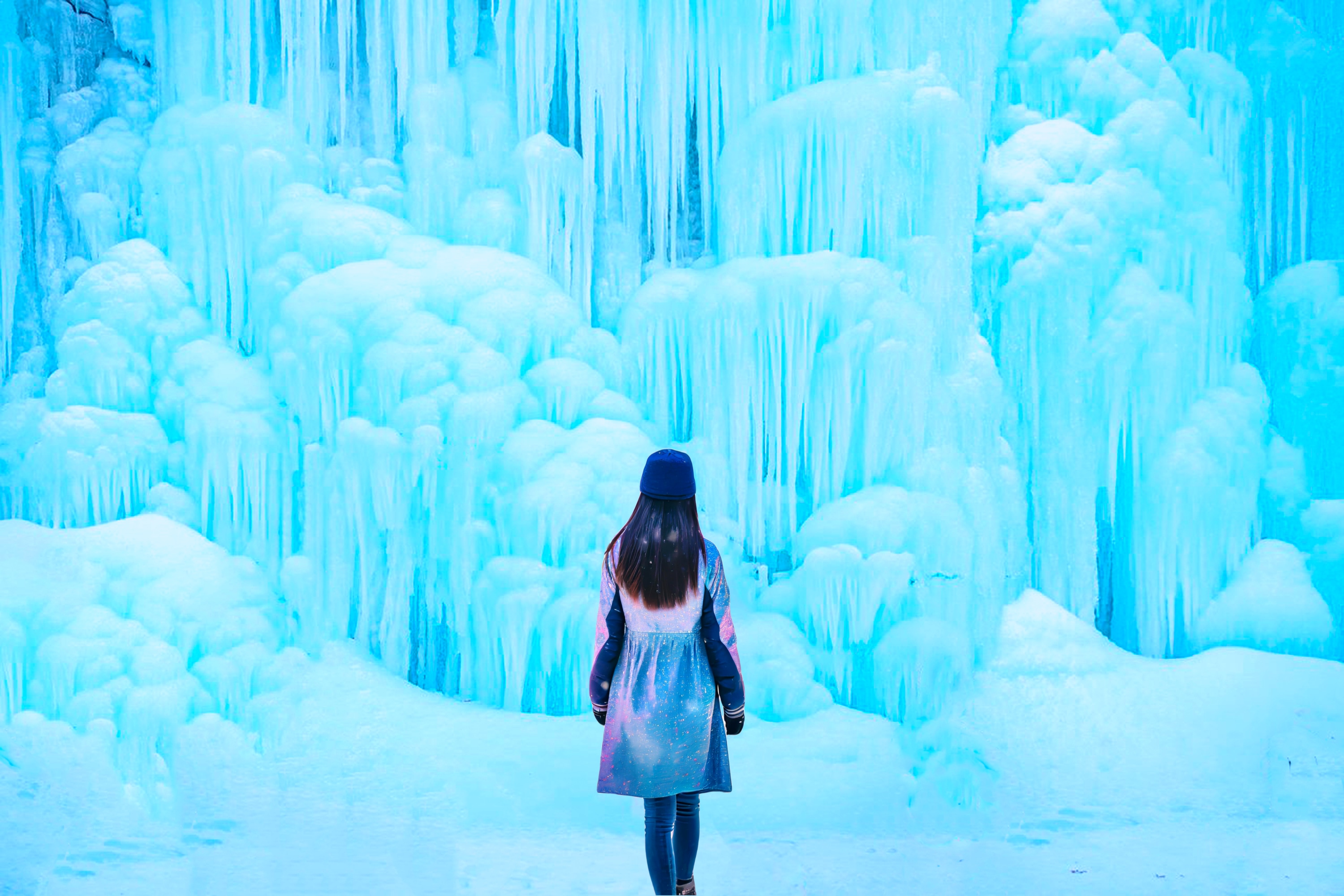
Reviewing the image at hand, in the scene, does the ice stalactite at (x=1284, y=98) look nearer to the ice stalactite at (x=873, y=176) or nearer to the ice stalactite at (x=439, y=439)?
the ice stalactite at (x=873, y=176)

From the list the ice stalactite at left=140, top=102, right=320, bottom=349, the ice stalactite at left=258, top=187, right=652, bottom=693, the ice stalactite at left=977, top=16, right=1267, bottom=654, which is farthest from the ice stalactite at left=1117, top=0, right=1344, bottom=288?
the ice stalactite at left=140, top=102, right=320, bottom=349

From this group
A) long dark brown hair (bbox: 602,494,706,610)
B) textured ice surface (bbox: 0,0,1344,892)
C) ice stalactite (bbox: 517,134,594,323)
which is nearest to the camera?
long dark brown hair (bbox: 602,494,706,610)

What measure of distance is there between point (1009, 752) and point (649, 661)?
2860mm

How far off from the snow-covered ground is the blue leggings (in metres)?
0.77

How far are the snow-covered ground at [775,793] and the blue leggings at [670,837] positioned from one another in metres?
0.77

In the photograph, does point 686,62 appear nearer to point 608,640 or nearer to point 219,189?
point 219,189

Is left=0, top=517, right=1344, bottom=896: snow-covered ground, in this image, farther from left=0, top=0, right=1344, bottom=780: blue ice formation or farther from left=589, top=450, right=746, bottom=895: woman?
left=589, top=450, right=746, bottom=895: woman

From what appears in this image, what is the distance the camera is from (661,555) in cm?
297

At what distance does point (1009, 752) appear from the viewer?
5.17 m

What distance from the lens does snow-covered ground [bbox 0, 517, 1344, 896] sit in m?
3.96

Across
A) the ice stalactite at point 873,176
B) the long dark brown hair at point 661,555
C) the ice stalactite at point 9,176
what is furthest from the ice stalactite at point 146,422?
the long dark brown hair at point 661,555

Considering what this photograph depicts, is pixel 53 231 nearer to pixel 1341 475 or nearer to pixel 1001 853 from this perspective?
pixel 1001 853

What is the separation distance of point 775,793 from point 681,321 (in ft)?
8.14

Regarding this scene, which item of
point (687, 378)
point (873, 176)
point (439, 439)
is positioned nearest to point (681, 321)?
point (687, 378)
